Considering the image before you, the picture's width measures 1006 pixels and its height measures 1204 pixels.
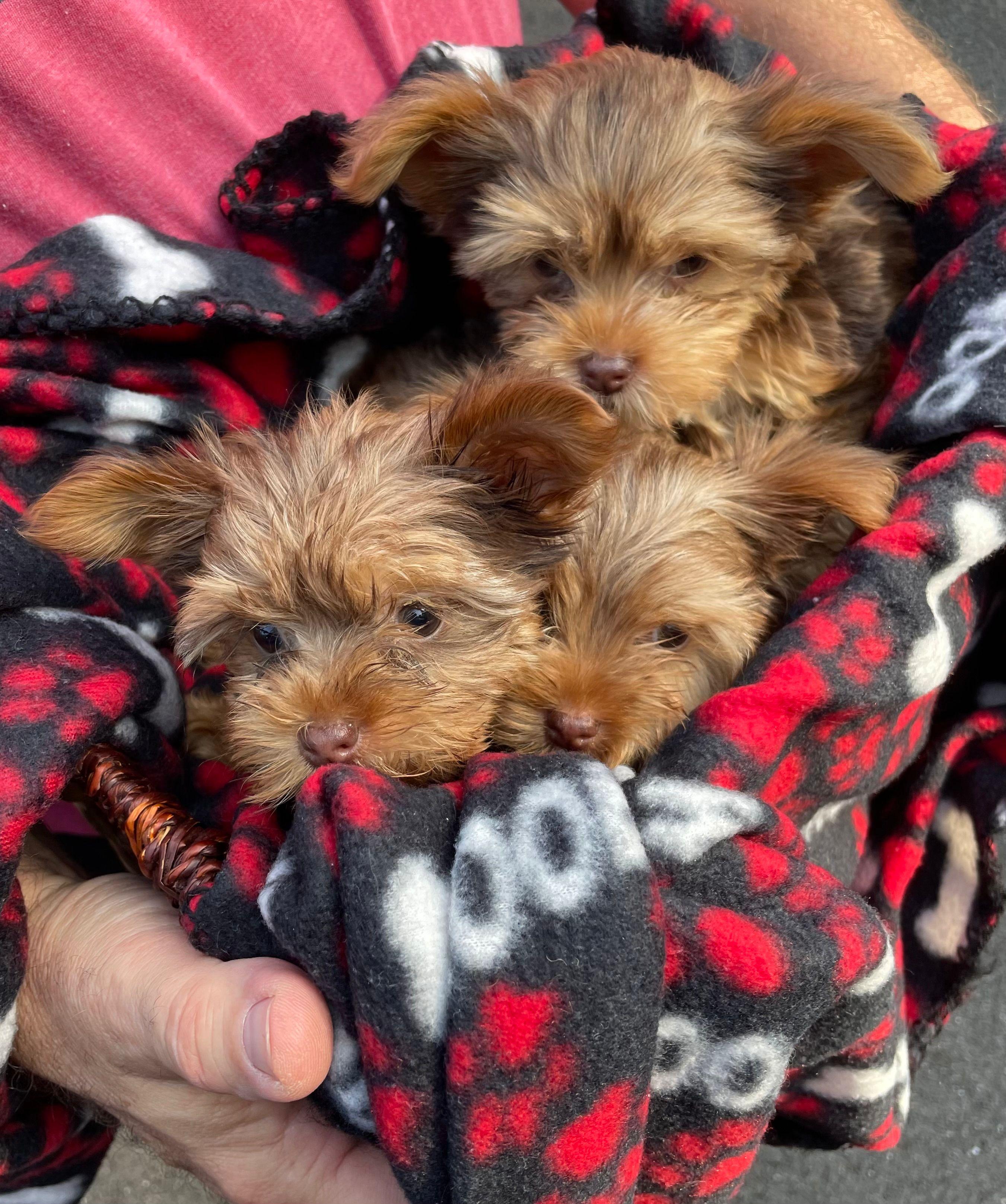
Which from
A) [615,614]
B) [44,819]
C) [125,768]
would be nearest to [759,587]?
[615,614]

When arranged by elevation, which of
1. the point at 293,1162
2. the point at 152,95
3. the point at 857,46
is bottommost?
the point at 293,1162

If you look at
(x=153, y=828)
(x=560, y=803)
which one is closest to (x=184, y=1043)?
(x=153, y=828)

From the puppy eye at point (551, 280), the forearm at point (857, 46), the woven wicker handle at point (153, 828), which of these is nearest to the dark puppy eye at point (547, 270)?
the puppy eye at point (551, 280)

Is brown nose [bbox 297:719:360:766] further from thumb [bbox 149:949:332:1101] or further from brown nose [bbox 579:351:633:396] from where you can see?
brown nose [bbox 579:351:633:396]

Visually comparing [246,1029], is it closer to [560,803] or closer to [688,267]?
[560,803]

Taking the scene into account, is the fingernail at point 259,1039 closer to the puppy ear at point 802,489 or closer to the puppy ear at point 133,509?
the puppy ear at point 133,509

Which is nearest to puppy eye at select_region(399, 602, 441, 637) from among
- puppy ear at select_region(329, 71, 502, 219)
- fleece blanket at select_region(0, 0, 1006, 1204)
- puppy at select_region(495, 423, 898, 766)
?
puppy at select_region(495, 423, 898, 766)
